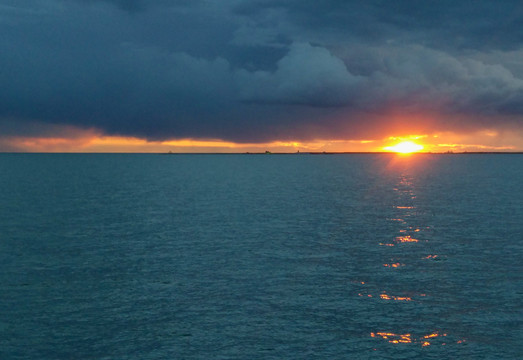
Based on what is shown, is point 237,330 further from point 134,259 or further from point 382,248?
point 382,248

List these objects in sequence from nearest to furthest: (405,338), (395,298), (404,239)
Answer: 1. (405,338)
2. (395,298)
3. (404,239)

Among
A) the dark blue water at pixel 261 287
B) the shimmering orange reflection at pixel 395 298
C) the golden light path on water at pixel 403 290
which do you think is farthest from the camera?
the shimmering orange reflection at pixel 395 298

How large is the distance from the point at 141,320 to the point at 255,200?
71.1m

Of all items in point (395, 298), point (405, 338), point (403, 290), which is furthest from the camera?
point (403, 290)

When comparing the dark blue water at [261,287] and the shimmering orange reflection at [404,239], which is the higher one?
the shimmering orange reflection at [404,239]

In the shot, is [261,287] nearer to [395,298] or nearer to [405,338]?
[395,298]

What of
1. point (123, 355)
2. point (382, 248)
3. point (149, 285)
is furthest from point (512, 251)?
point (123, 355)

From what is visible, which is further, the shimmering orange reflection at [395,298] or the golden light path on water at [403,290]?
the shimmering orange reflection at [395,298]

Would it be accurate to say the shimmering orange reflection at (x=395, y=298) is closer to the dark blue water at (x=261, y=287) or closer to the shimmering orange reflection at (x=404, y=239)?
the dark blue water at (x=261, y=287)

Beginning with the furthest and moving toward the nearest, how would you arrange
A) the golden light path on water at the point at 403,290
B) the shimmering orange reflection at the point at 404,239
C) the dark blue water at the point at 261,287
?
the shimmering orange reflection at the point at 404,239 → the golden light path on water at the point at 403,290 → the dark blue water at the point at 261,287

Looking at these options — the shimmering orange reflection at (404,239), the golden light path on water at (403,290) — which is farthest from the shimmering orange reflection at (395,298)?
the shimmering orange reflection at (404,239)

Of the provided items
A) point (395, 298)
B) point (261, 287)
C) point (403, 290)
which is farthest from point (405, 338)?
point (261, 287)

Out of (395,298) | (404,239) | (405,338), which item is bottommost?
(405,338)

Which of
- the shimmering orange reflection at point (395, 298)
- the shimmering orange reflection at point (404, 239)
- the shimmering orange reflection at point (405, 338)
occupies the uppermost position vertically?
the shimmering orange reflection at point (404, 239)
